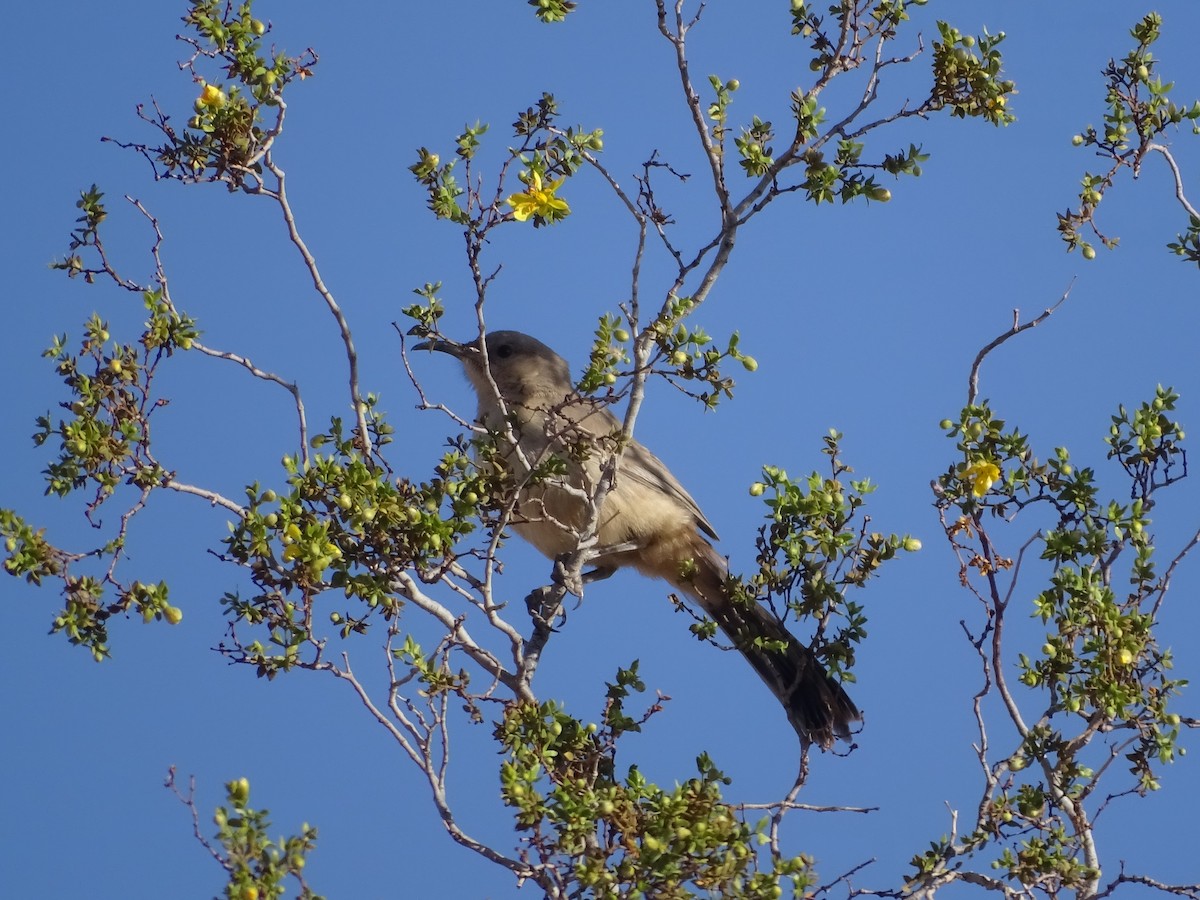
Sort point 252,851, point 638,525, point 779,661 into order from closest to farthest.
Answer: point 252,851 → point 779,661 → point 638,525

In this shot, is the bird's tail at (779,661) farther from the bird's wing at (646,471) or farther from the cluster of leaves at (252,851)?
the cluster of leaves at (252,851)

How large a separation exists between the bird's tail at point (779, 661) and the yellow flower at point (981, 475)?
3.20 ft

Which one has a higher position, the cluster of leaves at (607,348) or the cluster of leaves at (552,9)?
the cluster of leaves at (552,9)

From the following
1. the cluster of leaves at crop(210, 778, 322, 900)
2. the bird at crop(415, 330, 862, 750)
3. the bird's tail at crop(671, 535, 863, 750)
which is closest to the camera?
the cluster of leaves at crop(210, 778, 322, 900)

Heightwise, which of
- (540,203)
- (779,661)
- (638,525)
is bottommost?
(779,661)

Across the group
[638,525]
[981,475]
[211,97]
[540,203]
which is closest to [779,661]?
[638,525]

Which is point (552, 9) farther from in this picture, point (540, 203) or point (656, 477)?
point (656, 477)

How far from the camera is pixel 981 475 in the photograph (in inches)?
192

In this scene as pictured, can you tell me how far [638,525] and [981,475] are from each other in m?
2.38

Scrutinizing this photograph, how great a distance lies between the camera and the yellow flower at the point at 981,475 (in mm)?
4871

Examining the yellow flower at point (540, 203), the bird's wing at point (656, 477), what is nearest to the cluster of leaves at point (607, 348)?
the yellow flower at point (540, 203)

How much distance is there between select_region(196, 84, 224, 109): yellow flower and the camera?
16.0 ft

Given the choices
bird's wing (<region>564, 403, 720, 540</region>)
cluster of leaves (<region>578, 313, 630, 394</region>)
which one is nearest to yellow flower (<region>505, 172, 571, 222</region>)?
cluster of leaves (<region>578, 313, 630, 394</region>)

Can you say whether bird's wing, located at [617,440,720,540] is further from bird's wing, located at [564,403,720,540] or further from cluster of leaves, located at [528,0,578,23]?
cluster of leaves, located at [528,0,578,23]
